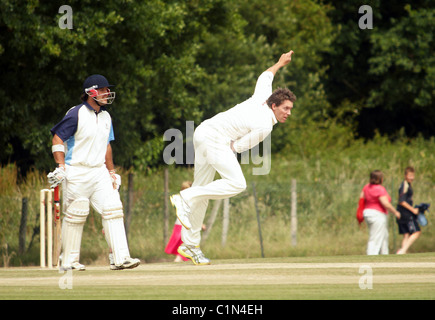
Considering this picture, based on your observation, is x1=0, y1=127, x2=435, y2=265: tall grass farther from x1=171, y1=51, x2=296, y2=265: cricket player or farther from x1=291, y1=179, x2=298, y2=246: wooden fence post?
x1=171, y1=51, x2=296, y2=265: cricket player

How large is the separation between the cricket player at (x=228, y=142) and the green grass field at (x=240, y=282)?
0.68m

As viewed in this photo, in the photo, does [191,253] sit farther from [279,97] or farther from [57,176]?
[279,97]

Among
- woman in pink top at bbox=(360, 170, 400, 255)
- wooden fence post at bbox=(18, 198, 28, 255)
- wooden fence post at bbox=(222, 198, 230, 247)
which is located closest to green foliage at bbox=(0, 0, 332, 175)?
wooden fence post at bbox=(18, 198, 28, 255)

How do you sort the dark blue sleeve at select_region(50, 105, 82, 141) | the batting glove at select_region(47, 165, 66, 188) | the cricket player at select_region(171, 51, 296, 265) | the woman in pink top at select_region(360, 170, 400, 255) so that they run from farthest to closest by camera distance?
1. the woman in pink top at select_region(360, 170, 400, 255)
2. the cricket player at select_region(171, 51, 296, 265)
3. the dark blue sleeve at select_region(50, 105, 82, 141)
4. the batting glove at select_region(47, 165, 66, 188)

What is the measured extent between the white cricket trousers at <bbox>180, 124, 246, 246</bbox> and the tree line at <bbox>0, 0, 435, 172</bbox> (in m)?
7.46

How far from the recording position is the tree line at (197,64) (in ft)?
54.5

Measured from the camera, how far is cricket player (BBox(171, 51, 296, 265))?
337 inches

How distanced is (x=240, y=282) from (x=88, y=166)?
7.11 ft

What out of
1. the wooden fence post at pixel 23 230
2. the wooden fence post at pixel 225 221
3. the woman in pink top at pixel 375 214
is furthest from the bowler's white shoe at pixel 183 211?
the wooden fence post at pixel 225 221

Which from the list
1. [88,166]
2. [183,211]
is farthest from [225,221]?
[88,166]

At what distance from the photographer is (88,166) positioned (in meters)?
Result: 8.32

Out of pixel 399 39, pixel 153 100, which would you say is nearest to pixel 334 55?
pixel 399 39

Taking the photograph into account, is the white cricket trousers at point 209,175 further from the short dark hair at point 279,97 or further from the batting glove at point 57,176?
the batting glove at point 57,176

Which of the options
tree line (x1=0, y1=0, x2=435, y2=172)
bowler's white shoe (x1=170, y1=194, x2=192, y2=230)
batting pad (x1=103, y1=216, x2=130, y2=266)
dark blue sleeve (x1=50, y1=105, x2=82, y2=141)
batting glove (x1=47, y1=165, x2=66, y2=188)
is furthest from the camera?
tree line (x1=0, y1=0, x2=435, y2=172)
